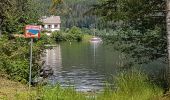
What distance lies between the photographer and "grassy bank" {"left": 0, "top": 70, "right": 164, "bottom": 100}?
9.32 m

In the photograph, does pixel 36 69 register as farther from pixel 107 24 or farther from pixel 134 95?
pixel 134 95

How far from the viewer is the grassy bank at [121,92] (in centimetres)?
932

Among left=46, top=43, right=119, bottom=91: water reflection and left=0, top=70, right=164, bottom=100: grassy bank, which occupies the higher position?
left=0, top=70, right=164, bottom=100: grassy bank

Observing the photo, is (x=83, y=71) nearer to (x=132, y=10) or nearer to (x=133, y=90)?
(x=132, y=10)

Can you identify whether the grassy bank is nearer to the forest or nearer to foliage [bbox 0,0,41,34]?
the forest

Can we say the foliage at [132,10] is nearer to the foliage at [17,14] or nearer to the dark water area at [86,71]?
the dark water area at [86,71]

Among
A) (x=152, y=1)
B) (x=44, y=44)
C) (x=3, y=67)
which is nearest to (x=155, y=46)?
(x=152, y=1)

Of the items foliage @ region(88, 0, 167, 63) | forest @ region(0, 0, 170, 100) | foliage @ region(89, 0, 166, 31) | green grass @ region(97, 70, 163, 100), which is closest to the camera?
green grass @ region(97, 70, 163, 100)

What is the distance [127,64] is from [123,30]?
1068mm

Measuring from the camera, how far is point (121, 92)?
9.76 m

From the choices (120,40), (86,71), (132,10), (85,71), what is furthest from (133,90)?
(86,71)

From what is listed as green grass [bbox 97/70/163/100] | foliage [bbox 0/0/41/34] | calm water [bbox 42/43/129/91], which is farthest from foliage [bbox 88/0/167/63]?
foliage [bbox 0/0/41/34]

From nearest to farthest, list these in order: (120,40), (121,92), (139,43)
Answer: (121,92)
(139,43)
(120,40)

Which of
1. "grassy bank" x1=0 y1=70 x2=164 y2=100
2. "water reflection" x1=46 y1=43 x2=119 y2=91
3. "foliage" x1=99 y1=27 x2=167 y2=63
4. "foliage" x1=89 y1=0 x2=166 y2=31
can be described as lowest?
"water reflection" x1=46 y1=43 x2=119 y2=91
